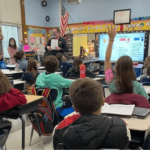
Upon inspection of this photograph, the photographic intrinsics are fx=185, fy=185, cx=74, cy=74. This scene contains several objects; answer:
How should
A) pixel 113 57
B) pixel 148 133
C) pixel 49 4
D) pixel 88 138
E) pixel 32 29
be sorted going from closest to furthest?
pixel 88 138 < pixel 148 133 < pixel 113 57 < pixel 32 29 < pixel 49 4

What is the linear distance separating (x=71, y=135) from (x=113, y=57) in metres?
7.08

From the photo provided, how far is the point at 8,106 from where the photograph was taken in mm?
1943

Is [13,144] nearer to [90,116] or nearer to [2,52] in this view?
[90,116]

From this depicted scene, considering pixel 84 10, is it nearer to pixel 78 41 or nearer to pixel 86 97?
pixel 78 41

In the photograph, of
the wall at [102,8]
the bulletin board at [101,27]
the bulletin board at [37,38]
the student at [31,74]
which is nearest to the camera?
the student at [31,74]

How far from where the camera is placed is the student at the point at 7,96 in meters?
1.91

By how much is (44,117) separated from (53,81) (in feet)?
1.61

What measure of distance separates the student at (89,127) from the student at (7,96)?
3.40 ft

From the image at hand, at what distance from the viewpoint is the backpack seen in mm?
2371

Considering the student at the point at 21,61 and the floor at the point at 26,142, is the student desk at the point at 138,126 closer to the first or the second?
the floor at the point at 26,142

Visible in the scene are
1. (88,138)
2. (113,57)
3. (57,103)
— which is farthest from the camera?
(113,57)

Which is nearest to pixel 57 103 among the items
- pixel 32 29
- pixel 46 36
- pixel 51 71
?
pixel 51 71

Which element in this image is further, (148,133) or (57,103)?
(57,103)

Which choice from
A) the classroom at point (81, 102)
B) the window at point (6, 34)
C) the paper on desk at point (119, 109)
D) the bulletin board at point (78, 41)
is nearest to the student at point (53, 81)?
the classroom at point (81, 102)
